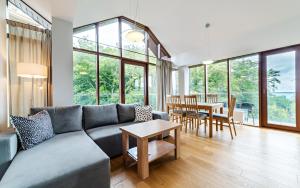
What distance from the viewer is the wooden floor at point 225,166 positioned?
1610mm

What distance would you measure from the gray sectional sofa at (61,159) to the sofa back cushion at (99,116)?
0.25m

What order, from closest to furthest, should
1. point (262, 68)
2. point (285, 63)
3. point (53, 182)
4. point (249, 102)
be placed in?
1. point (53, 182)
2. point (285, 63)
3. point (262, 68)
4. point (249, 102)

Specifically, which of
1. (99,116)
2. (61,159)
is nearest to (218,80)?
(99,116)

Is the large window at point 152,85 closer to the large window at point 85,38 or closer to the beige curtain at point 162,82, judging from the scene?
the beige curtain at point 162,82

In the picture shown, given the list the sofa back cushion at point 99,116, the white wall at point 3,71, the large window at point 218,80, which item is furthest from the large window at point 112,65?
the large window at point 218,80

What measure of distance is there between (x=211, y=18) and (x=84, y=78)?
138 inches

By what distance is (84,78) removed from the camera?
348 centimetres

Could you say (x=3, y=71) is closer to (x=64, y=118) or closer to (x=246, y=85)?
(x=64, y=118)

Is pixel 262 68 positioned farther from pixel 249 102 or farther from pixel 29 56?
pixel 29 56

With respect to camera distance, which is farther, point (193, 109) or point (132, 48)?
point (132, 48)

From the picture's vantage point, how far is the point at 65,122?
2.19m

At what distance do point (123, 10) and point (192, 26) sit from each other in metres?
1.94

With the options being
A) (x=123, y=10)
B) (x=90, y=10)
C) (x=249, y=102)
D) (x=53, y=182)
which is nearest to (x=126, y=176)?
(x=53, y=182)

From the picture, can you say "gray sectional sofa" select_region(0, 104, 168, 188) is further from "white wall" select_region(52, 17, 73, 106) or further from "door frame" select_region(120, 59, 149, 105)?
"door frame" select_region(120, 59, 149, 105)
